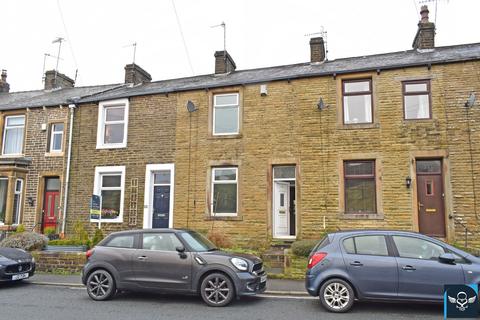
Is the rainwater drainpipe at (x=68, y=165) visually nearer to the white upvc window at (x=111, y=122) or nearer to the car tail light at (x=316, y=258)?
the white upvc window at (x=111, y=122)

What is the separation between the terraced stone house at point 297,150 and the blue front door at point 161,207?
45 mm

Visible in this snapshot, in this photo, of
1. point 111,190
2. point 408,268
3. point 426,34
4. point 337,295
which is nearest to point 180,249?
point 337,295

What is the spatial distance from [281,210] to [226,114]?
4307 mm

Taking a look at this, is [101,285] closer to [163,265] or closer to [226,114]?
[163,265]

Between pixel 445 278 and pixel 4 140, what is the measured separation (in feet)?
61.3

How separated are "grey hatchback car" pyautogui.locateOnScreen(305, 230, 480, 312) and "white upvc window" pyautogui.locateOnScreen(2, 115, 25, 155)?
15761 millimetres

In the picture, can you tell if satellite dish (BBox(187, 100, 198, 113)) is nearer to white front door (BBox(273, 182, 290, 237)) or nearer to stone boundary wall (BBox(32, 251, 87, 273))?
white front door (BBox(273, 182, 290, 237))

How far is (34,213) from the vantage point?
16859 millimetres

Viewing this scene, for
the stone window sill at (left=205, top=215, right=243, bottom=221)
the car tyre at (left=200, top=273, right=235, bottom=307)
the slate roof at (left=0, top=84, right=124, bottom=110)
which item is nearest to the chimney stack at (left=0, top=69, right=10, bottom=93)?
the slate roof at (left=0, top=84, right=124, bottom=110)

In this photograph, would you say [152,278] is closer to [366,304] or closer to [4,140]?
[366,304]

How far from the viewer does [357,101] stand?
1398cm

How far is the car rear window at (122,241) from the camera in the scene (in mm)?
8602

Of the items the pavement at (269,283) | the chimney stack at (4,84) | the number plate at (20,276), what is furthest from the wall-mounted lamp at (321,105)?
the chimney stack at (4,84)

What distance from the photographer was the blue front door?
15398mm
